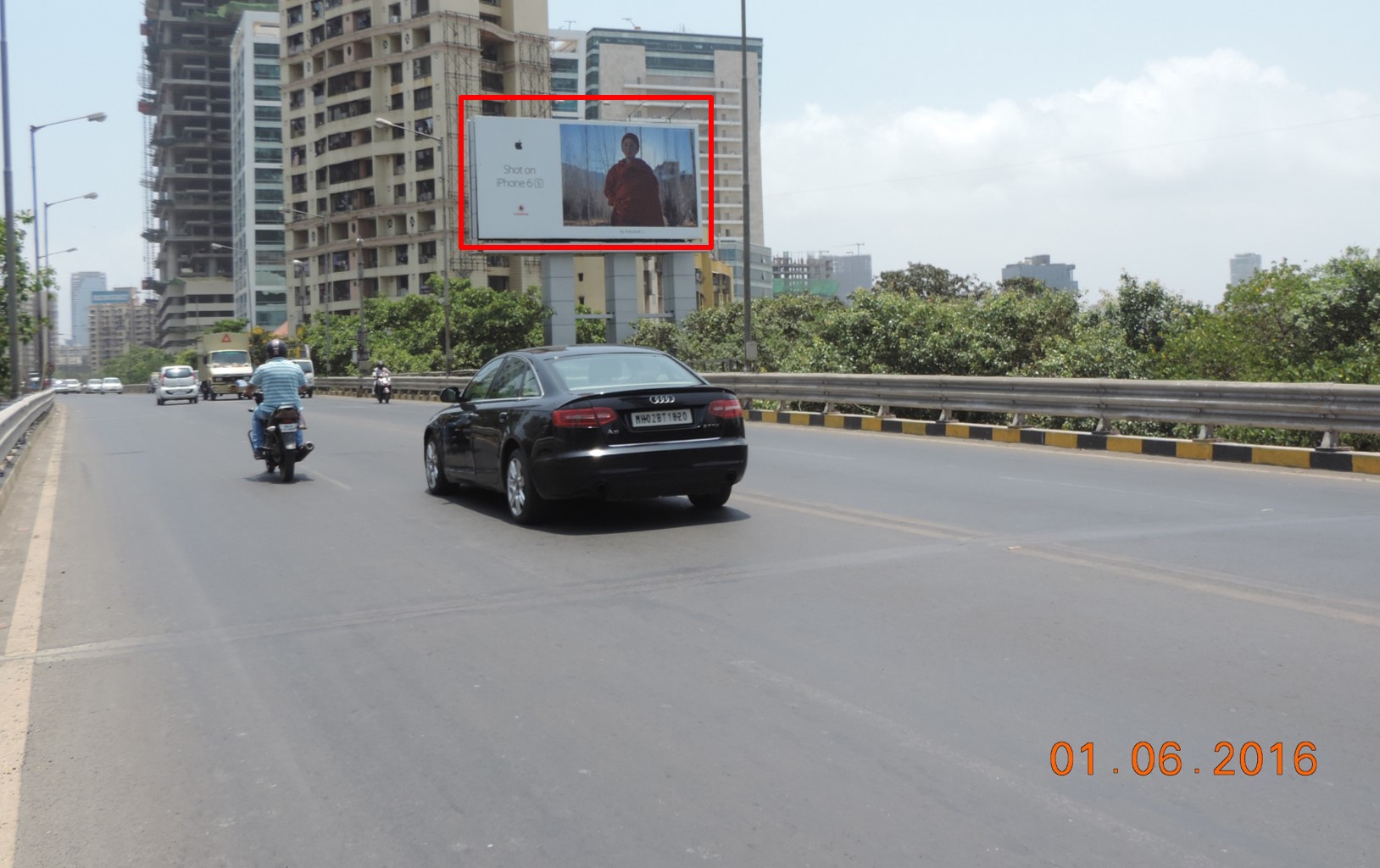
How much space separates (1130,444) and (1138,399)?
0.56 metres

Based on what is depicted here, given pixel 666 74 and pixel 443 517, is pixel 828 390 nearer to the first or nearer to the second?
pixel 443 517

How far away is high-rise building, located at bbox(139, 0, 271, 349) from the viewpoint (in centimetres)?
16850

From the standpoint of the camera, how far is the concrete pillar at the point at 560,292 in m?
54.0

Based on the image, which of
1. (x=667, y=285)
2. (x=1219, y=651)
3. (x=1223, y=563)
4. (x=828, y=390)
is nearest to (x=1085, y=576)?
(x=1223, y=563)

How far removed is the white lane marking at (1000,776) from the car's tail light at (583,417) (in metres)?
4.54

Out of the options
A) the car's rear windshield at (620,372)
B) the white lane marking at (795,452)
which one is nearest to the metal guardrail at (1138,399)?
the white lane marking at (795,452)

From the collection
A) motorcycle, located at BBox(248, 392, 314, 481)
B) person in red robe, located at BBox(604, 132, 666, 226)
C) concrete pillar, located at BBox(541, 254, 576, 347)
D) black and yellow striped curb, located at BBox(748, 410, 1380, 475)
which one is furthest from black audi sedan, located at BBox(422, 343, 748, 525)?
concrete pillar, located at BBox(541, 254, 576, 347)

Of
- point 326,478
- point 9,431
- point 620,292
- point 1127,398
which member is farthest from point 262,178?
point 1127,398

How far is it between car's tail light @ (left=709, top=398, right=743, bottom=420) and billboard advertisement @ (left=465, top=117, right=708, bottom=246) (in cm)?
4130

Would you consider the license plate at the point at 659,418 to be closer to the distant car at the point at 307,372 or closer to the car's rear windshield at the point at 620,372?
the car's rear windshield at the point at 620,372

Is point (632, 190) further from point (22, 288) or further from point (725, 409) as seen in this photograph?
point (725, 409)

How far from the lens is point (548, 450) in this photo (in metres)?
9.66

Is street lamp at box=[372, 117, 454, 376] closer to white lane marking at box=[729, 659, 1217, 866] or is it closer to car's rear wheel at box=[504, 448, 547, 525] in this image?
car's rear wheel at box=[504, 448, 547, 525]

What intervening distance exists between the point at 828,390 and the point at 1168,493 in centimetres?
1190
